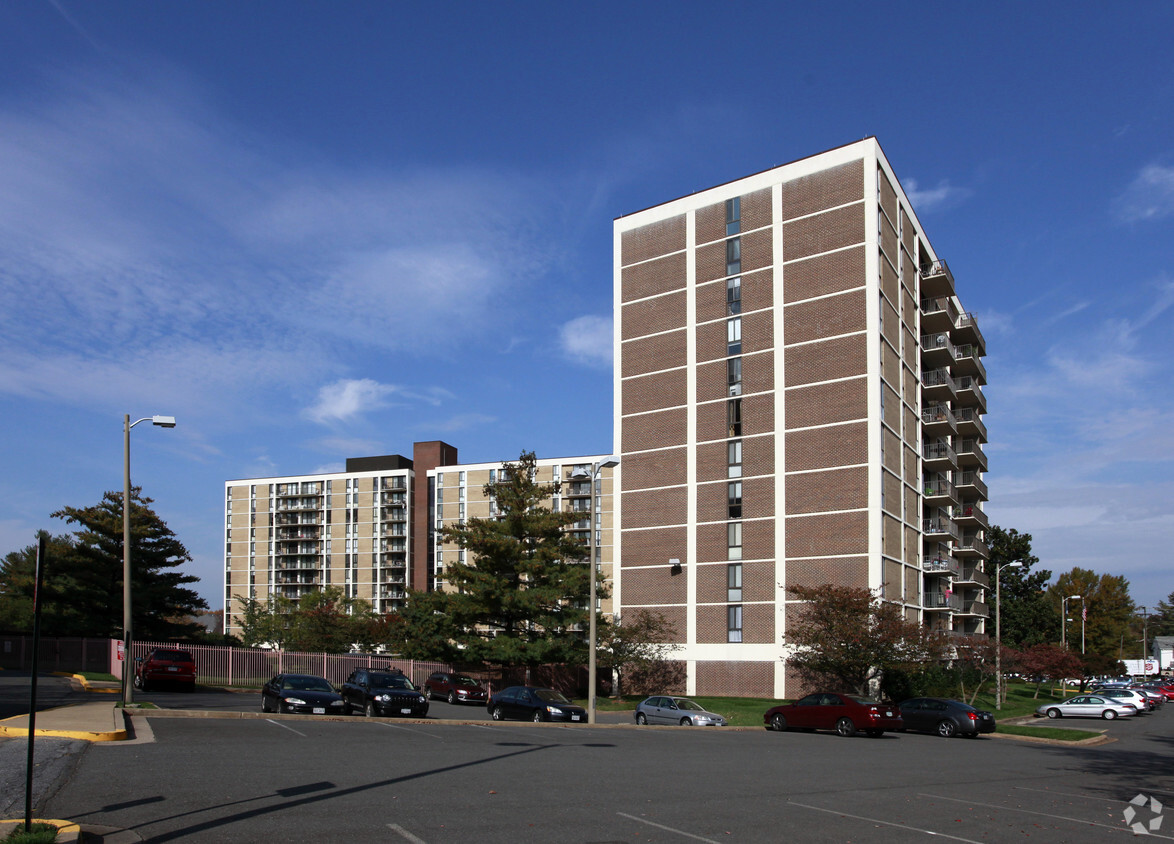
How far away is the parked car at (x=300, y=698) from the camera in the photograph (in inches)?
1059

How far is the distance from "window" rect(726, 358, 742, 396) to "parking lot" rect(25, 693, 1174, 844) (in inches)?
1503

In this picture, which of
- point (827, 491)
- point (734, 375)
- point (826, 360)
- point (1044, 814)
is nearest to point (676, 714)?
point (1044, 814)

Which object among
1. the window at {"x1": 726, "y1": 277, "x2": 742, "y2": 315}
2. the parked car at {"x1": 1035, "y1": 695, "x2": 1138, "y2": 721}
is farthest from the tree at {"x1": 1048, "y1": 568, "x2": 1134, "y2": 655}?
the window at {"x1": 726, "y1": 277, "x2": 742, "y2": 315}

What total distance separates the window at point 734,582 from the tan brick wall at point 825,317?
46.7 ft

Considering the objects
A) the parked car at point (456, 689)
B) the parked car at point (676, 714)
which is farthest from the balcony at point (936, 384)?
the parked car at point (456, 689)

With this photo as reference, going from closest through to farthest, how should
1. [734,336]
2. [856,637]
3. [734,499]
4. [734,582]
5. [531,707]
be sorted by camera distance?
[531,707], [856,637], [734,582], [734,499], [734,336]

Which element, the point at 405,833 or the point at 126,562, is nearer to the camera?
the point at 405,833

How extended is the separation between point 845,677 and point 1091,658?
107ft

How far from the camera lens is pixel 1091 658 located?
7150 cm

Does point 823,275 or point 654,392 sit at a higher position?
point 823,275

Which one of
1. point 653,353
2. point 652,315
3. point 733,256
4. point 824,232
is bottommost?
point 653,353

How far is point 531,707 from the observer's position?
109 ft

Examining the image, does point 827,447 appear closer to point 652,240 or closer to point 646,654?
point 646,654

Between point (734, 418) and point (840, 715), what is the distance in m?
31.2
